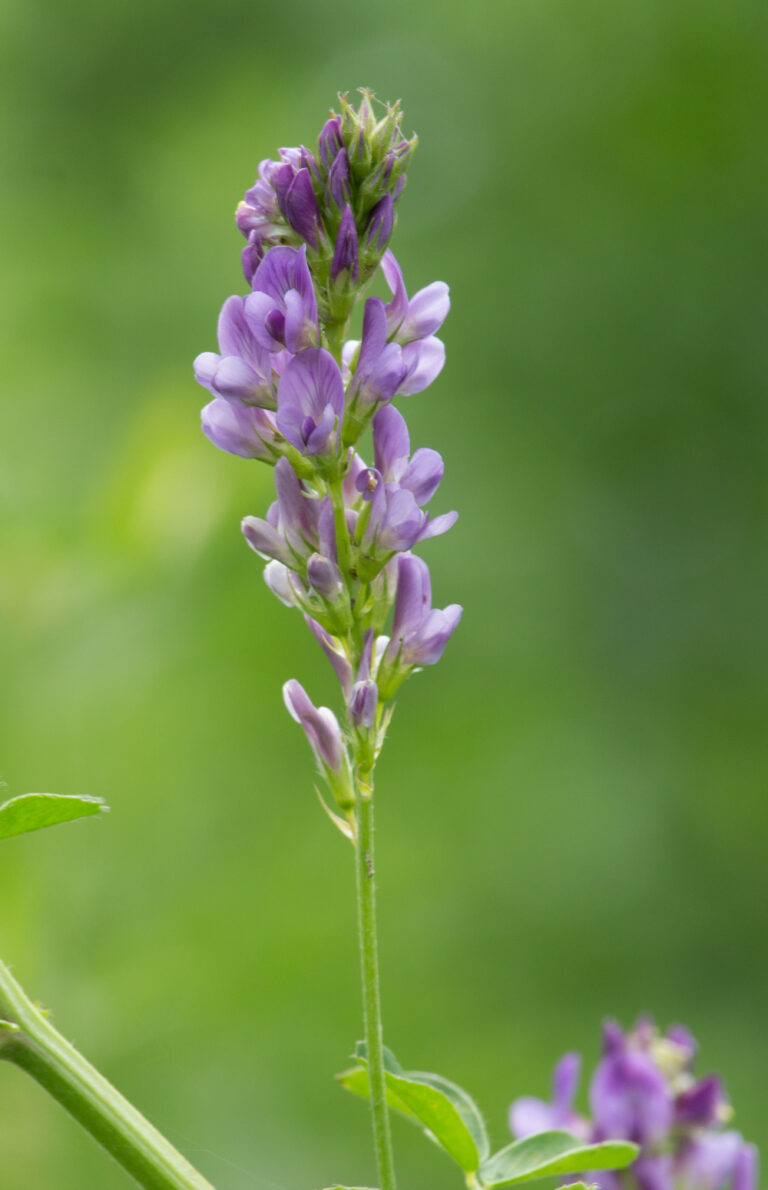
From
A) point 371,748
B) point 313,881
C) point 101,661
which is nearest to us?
point 371,748

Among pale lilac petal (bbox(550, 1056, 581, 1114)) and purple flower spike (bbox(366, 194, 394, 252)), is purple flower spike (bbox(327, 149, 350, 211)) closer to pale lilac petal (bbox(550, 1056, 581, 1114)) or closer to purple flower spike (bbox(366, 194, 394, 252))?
purple flower spike (bbox(366, 194, 394, 252))

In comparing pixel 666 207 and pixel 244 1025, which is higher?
pixel 666 207

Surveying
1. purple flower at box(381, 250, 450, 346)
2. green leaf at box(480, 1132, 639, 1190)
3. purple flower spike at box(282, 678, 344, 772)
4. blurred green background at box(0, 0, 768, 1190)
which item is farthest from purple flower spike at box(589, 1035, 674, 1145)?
blurred green background at box(0, 0, 768, 1190)

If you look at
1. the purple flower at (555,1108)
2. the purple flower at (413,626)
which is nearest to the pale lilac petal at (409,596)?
the purple flower at (413,626)

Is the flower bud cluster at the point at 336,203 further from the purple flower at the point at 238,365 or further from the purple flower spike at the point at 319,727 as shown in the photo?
the purple flower spike at the point at 319,727

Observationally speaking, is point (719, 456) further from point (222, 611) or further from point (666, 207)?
point (222, 611)

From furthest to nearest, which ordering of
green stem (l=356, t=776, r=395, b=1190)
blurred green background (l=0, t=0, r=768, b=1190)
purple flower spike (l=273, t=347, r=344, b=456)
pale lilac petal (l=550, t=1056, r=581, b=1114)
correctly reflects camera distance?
blurred green background (l=0, t=0, r=768, b=1190)
pale lilac petal (l=550, t=1056, r=581, b=1114)
purple flower spike (l=273, t=347, r=344, b=456)
green stem (l=356, t=776, r=395, b=1190)

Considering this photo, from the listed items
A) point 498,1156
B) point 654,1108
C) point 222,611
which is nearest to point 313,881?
point 222,611
